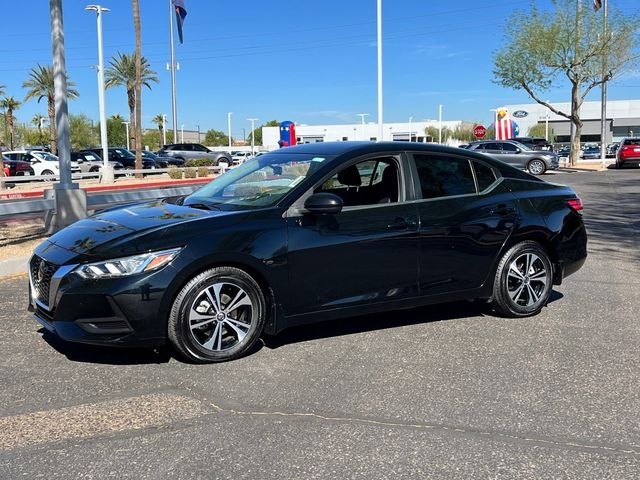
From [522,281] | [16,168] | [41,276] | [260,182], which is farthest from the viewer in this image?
[16,168]

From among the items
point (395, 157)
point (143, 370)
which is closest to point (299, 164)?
point (395, 157)

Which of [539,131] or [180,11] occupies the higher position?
[180,11]

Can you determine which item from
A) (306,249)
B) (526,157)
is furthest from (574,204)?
(526,157)

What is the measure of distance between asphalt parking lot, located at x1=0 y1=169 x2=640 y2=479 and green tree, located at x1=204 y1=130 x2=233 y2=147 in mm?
123175

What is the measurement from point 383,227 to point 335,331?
104 centimetres

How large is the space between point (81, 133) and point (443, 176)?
9791 cm

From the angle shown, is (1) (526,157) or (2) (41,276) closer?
(2) (41,276)

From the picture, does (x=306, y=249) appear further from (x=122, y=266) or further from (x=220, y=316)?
(x=122, y=266)

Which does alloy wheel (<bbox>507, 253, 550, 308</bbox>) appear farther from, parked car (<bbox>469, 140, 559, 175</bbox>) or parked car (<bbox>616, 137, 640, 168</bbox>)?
parked car (<bbox>616, 137, 640, 168</bbox>)

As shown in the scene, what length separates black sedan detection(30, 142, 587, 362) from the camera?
4.31 metres

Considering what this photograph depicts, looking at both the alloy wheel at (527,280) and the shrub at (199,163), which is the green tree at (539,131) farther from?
the alloy wheel at (527,280)

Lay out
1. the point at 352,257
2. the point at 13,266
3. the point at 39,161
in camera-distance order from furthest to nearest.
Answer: the point at 39,161 → the point at 13,266 → the point at 352,257


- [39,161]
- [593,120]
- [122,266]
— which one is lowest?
[122,266]

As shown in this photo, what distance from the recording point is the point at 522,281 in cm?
589
